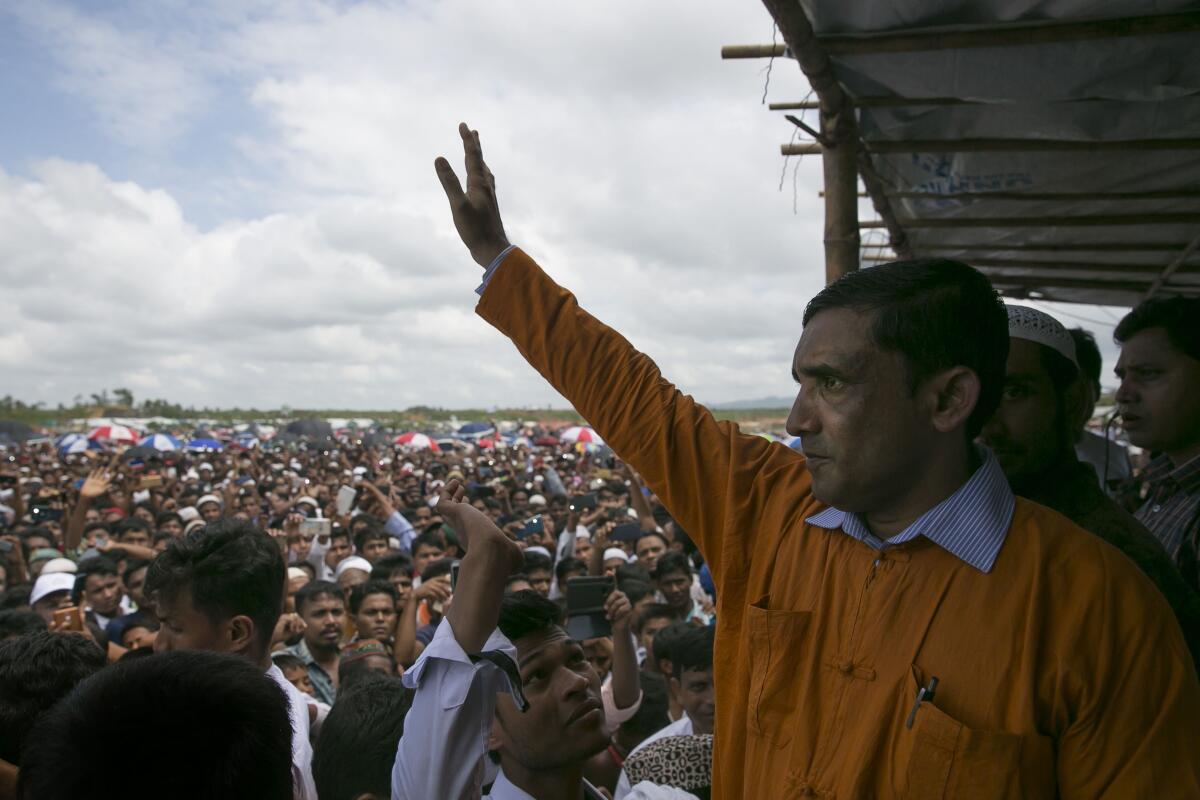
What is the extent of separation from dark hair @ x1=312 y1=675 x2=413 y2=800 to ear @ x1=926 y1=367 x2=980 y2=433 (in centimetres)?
165

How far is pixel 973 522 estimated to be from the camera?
1.39 meters

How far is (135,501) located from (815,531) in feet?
48.1

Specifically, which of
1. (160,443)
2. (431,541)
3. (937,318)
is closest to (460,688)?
(937,318)

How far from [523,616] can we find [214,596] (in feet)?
3.04

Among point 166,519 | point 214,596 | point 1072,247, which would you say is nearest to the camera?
point 214,596

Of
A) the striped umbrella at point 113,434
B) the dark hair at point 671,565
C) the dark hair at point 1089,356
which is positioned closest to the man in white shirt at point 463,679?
the dark hair at point 1089,356

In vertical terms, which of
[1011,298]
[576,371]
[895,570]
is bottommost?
[895,570]

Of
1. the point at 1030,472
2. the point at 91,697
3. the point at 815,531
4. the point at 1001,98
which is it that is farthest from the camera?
the point at 1001,98

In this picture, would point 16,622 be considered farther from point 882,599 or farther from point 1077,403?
point 1077,403

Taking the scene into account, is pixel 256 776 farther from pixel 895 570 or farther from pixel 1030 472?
pixel 1030 472

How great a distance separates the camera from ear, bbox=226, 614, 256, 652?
2508 mm

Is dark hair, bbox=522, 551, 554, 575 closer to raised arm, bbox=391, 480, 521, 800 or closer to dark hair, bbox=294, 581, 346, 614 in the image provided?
dark hair, bbox=294, 581, 346, 614

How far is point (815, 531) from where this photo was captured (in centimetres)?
162

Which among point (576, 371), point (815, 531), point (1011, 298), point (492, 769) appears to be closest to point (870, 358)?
point (815, 531)
